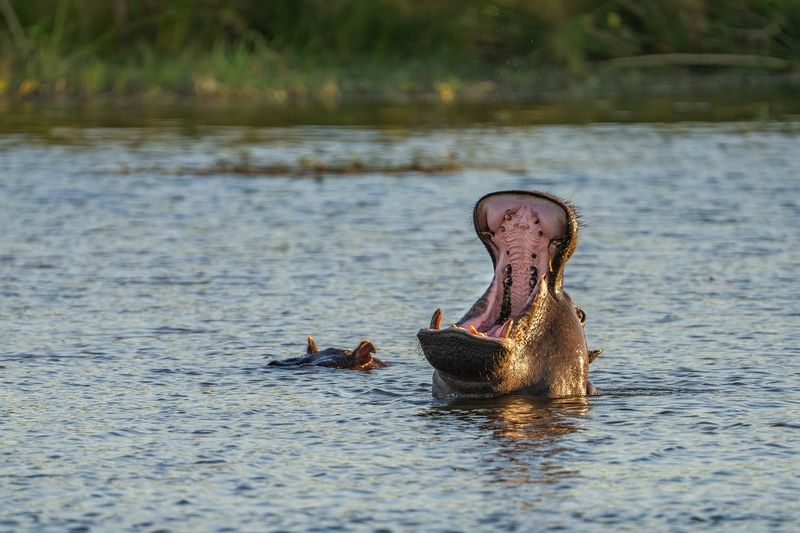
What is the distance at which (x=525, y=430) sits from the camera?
7.73 metres

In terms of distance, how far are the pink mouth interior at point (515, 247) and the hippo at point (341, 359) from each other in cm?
118

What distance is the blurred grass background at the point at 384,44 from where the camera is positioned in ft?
104

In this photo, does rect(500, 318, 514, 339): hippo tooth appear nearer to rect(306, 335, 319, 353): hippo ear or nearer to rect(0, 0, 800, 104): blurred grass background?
rect(306, 335, 319, 353): hippo ear

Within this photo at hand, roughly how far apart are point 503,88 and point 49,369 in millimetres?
25936

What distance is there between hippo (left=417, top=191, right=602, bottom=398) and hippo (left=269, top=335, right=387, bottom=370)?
81 cm

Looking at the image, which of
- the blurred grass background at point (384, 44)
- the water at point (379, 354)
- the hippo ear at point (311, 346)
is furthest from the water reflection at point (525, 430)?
the blurred grass background at point (384, 44)

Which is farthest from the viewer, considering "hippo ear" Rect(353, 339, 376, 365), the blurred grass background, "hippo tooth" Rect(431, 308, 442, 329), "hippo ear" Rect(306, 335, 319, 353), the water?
the blurred grass background

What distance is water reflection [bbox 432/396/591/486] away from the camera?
23.0 feet

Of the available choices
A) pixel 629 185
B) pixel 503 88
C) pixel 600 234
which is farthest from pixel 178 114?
pixel 600 234

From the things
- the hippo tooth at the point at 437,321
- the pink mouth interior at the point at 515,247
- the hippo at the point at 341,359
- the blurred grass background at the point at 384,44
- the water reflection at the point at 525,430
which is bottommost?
the water reflection at the point at 525,430

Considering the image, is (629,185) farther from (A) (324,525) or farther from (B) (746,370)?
(A) (324,525)

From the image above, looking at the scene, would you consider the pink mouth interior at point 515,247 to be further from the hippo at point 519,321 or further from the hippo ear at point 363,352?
the hippo ear at point 363,352

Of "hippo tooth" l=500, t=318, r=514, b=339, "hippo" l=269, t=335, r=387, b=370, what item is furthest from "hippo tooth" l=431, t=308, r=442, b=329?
"hippo" l=269, t=335, r=387, b=370

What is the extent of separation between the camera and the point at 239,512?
21.1 ft
